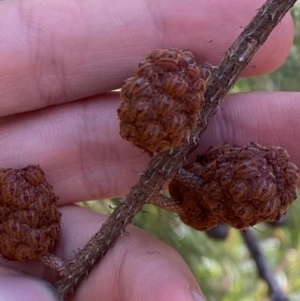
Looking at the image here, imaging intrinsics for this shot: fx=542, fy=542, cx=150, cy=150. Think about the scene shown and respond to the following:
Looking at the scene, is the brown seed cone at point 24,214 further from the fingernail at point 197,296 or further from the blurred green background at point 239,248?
the blurred green background at point 239,248

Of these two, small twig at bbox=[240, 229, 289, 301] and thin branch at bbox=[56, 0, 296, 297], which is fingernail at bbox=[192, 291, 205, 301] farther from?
small twig at bbox=[240, 229, 289, 301]

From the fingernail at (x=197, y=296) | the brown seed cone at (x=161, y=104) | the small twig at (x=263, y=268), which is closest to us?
the brown seed cone at (x=161, y=104)

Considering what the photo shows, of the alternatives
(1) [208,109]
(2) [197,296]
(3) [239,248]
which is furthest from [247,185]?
(3) [239,248]

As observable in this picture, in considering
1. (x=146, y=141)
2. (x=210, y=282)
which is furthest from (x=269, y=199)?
(x=210, y=282)

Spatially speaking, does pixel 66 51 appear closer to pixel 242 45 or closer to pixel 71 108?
pixel 71 108


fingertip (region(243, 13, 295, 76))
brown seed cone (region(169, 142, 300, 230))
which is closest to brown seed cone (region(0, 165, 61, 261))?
brown seed cone (region(169, 142, 300, 230))

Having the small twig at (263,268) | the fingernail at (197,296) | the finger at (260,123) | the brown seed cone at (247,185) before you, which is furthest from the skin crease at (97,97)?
the small twig at (263,268)

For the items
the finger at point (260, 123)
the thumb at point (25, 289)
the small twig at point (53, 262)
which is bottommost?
the thumb at point (25, 289)
